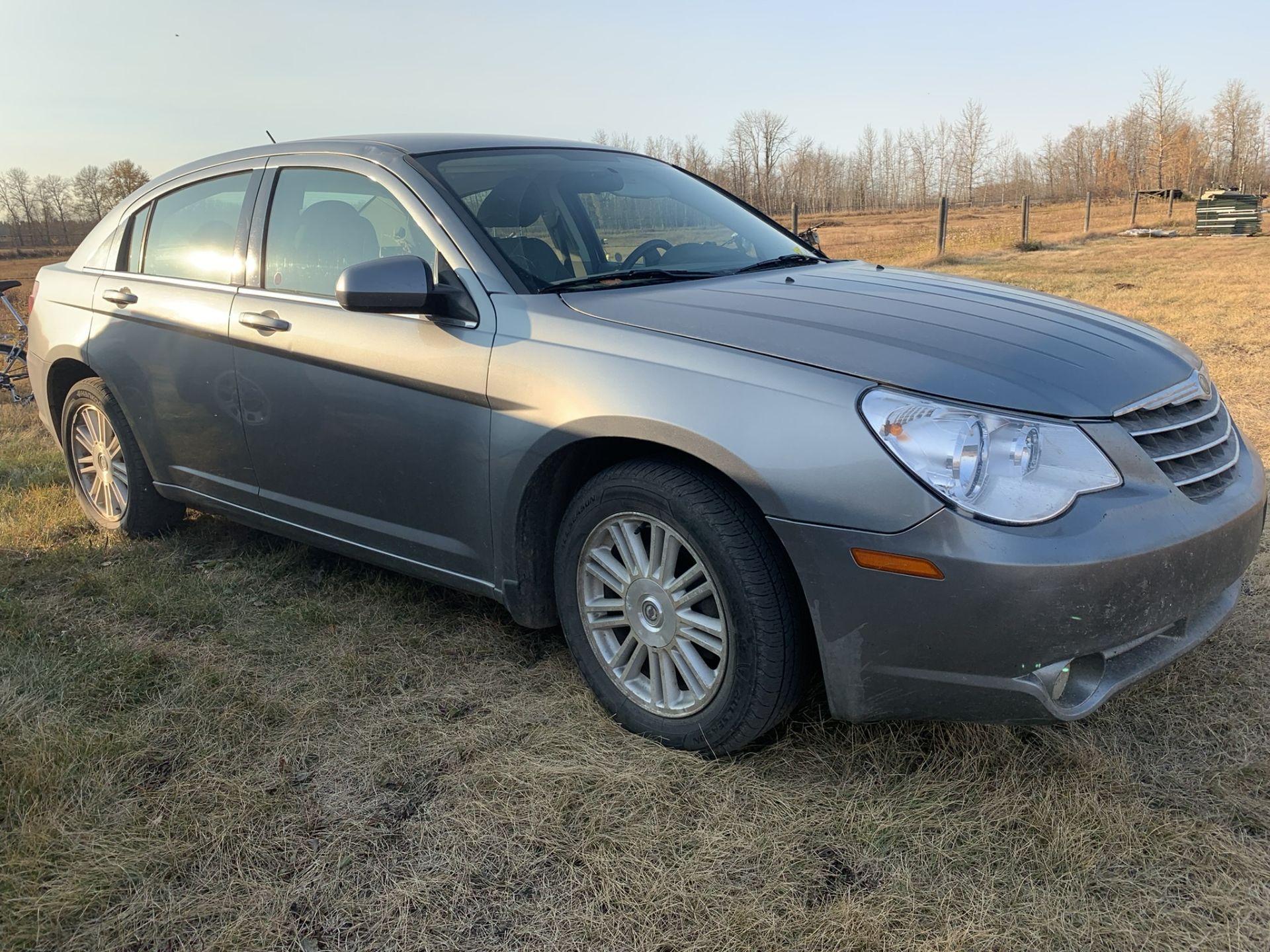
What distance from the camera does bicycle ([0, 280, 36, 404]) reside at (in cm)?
783

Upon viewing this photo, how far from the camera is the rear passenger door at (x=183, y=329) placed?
3453mm

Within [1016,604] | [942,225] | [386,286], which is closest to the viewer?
[1016,604]

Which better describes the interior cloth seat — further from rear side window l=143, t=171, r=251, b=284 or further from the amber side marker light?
the amber side marker light

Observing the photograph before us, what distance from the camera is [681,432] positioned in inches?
89.8

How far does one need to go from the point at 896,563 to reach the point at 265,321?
7.44 ft

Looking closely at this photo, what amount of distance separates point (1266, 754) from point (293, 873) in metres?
2.36

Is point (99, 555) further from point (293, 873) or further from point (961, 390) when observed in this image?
point (961, 390)

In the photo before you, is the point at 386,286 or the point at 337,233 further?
the point at 337,233

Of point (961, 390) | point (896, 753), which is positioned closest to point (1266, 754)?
point (896, 753)

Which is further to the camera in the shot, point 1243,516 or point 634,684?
point 634,684

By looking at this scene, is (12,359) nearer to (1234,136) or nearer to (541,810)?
(541,810)

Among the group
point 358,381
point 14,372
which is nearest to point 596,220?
point 358,381

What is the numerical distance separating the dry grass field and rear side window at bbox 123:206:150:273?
1.52 metres

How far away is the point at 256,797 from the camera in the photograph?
7.80 ft
